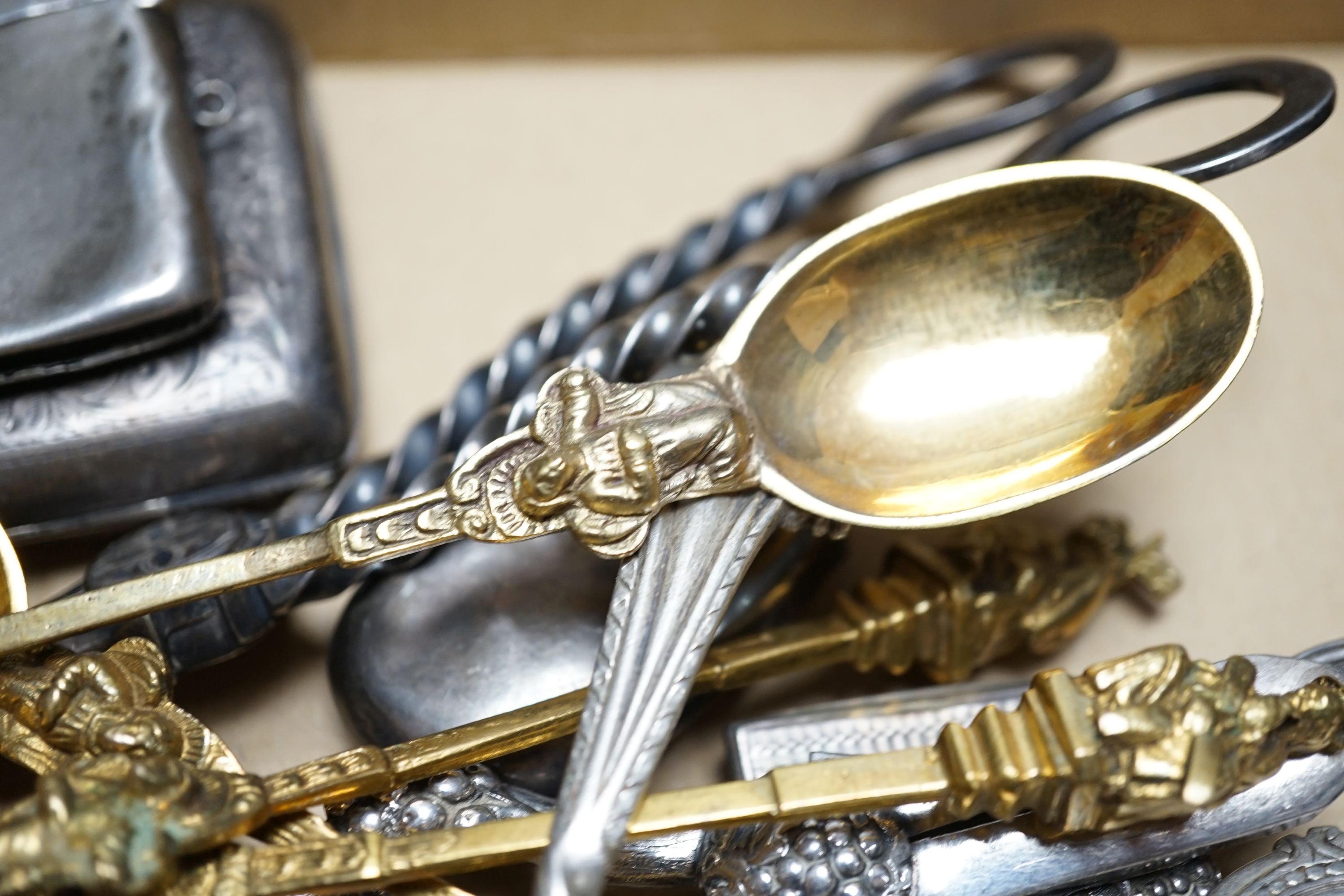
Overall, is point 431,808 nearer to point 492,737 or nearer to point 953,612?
point 492,737

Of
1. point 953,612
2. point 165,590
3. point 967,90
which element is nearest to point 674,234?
point 967,90

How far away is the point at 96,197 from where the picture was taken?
0.69 meters

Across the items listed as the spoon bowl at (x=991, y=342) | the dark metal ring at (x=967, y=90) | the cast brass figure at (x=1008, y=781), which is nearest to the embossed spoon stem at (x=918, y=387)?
the spoon bowl at (x=991, y=342)

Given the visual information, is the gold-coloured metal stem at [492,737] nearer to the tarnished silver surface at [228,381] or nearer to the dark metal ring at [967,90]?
the tarnished silver surface at [228,381]

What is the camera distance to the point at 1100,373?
25.2 inches

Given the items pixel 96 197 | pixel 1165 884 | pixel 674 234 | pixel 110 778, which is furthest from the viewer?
pixel 674 234

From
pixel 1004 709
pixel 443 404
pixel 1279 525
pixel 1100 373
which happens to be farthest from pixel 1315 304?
pixel 443 404

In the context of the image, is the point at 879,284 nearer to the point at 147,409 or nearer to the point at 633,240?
the point at 633,240

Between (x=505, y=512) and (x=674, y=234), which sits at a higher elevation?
(x=674, y=234)

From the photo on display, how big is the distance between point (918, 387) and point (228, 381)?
0.43m

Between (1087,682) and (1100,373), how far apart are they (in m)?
0.20

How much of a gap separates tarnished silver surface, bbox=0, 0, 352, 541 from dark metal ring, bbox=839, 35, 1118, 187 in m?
0.40

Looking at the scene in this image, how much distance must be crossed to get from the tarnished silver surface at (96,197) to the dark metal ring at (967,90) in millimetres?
459

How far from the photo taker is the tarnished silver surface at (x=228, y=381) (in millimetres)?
688
